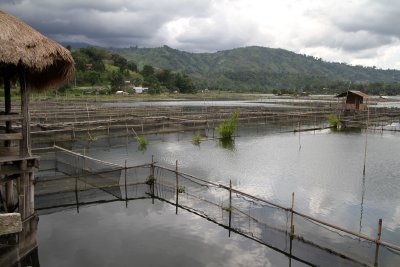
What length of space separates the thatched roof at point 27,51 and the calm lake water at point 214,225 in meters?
5.03

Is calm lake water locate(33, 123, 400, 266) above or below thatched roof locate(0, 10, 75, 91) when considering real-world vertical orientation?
below

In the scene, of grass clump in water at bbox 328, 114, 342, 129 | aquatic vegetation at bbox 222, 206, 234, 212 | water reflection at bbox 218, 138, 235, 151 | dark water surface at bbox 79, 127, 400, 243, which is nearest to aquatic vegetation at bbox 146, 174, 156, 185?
dark water surface at bbox 79, 127, 400, 243

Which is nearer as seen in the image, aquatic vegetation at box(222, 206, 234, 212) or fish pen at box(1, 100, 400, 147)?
aquatic vegetation at box(222, 206, 234, 212)

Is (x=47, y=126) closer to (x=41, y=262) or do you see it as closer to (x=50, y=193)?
(x=50, y=193)

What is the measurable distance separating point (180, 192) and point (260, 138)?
16.9 metres

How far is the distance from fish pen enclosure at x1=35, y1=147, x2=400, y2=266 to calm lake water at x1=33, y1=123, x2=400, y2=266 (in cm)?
48

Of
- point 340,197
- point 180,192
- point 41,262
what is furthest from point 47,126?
point 340,197

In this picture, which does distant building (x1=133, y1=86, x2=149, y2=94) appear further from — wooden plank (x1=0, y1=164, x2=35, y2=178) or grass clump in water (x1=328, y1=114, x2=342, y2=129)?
wooden plank (x1=0, y1=164, x2=35, y2=178)

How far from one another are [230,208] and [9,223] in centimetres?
963

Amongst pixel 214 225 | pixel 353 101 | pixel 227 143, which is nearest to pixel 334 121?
pixel 353 101

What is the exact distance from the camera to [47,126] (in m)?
25.4

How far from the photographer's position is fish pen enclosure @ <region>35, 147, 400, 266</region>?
9.66 meters

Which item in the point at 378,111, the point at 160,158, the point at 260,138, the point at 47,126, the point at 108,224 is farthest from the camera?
the point at 378,111

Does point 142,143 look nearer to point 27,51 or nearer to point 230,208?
point 230,208
